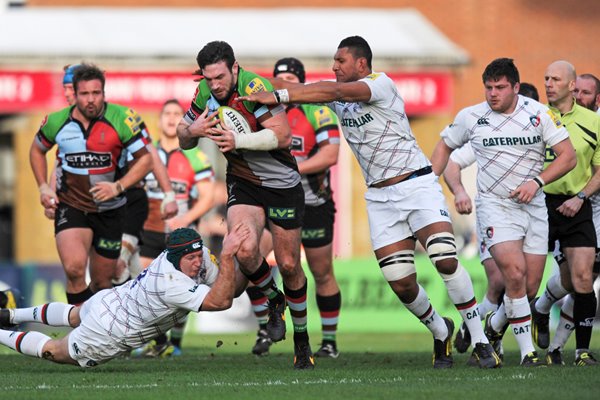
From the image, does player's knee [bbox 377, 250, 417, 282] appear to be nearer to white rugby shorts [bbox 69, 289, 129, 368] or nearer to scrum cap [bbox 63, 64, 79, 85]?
white rugby shorts [bbox 69, 289, 129, 368]

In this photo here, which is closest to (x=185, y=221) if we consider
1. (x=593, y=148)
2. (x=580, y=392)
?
(x=593, y=148)

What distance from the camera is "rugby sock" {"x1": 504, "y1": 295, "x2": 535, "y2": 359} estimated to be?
35.2ft

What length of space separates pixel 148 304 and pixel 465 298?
2.60 metres

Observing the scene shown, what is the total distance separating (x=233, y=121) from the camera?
33.7 feet

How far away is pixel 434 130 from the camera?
2792 cm

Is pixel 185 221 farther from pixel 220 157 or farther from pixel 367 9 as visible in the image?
pixel 367 9

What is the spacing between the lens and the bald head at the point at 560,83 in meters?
11.2

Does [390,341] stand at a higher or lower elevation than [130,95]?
lower

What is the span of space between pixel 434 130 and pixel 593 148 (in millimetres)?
16591

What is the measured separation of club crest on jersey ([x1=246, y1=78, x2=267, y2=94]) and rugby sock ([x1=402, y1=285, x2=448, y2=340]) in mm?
2120

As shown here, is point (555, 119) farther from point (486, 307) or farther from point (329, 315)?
point (329, 315)

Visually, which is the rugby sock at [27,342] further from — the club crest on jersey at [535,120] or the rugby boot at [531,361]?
the club crest on jersey at [535,120]

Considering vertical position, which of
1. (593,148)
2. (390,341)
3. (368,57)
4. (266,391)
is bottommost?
(390,341)

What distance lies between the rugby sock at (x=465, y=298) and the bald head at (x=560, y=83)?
1.87 meters
